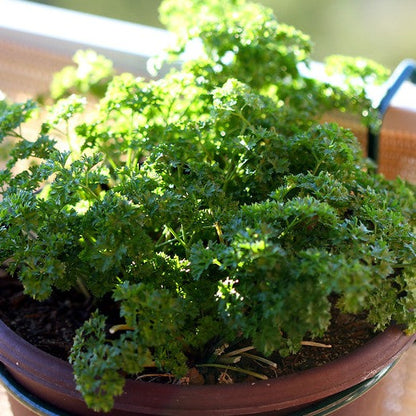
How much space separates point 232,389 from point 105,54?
41.9 inches

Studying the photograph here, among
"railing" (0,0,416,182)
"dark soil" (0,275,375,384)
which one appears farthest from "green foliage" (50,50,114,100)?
"dark soil" (0,275,375,384)

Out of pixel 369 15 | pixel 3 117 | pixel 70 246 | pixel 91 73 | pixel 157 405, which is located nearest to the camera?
pixel 157 405

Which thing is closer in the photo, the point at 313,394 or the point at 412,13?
the point at 313,394

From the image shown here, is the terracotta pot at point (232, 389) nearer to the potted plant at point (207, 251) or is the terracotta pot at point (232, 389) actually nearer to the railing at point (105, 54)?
the potted plant at point (207, 251)

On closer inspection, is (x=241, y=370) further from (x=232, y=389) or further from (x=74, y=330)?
(x=74, y=330)

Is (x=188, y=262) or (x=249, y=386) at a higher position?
(x=188, y=262)

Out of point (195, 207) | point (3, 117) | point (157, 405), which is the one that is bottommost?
point (157, 405)

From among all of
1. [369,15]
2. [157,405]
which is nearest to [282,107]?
[157,405]

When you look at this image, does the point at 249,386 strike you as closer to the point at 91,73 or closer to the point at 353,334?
the point at 353,334

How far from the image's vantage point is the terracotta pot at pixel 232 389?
873 millimetres

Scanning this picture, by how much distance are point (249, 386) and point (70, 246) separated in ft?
1.08

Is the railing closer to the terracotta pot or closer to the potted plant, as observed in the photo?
the potted plant

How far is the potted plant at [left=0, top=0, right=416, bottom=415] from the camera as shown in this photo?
0.84 metres

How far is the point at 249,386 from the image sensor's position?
0.89 metres
